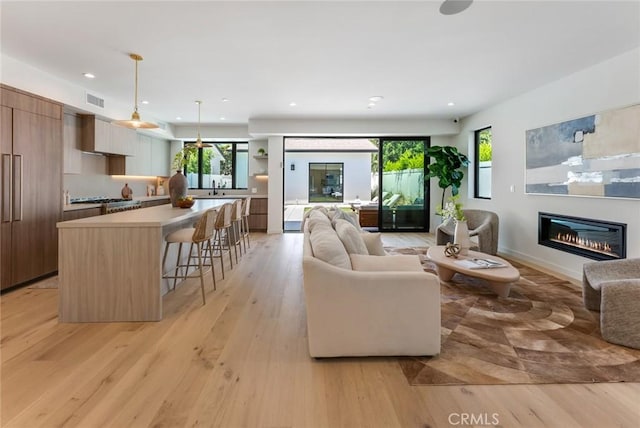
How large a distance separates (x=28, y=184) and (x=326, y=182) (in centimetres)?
1034

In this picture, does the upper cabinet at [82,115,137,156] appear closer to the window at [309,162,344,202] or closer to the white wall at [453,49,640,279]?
the white wall at [453,49,640,279]

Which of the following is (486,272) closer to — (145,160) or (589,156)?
(589,156)

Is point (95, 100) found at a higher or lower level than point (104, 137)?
higher

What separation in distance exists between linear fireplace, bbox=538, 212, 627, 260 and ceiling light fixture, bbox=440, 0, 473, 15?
118 inches

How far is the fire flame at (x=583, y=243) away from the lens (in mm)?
4062

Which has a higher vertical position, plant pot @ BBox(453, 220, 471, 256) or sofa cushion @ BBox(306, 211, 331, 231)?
sofa cushion @ BBox(306, 211, 331, 231)

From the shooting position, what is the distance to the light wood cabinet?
5.26 m

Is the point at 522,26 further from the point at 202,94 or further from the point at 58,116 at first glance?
the point at 58,116

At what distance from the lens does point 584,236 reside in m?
4.38

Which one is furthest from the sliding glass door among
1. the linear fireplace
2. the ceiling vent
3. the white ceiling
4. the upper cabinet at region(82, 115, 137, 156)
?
the ceiling vent

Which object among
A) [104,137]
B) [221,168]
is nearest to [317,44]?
[104,137]

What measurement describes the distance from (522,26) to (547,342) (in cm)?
279

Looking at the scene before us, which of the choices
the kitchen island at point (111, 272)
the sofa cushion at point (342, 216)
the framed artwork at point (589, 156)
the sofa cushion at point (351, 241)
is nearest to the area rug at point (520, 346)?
the sofa cushion at point (351, 241)

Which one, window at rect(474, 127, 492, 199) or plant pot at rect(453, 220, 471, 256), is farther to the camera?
window at rect(474, 127, 492, 199)
